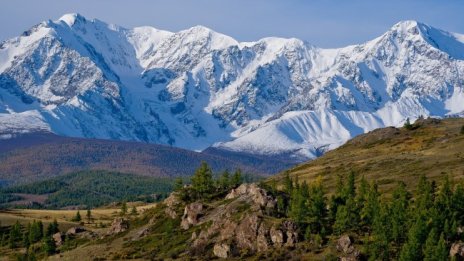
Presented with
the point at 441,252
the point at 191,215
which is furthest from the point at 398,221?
the point at 191,215

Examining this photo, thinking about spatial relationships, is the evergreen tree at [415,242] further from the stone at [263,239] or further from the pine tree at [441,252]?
the stone at [263,239]

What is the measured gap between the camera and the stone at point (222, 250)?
162625 millimetres

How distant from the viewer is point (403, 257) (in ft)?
447

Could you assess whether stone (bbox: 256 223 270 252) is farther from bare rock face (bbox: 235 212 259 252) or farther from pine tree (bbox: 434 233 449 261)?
pine tree (bbox: 434 233 449 261)

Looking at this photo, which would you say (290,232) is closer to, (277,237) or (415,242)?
(277,237)

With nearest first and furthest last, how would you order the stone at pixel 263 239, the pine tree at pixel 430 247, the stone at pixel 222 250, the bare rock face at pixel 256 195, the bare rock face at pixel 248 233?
the pine tree at pixel 430 247 → the stone at pixel 263 239 → the stone at pixel 222 250 → the bare rock face at pixel 248 233 → the bare rock face at pixel 256 195

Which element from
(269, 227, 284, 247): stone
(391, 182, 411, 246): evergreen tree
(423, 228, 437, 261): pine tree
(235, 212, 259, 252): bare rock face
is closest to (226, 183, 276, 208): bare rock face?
(235, 212, 259, 252): bare rock face

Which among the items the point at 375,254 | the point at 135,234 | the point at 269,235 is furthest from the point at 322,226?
the point at 135,234

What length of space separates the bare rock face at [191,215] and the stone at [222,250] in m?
23.0

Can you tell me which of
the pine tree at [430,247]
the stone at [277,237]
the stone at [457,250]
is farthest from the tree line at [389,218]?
the stone at [277,237]

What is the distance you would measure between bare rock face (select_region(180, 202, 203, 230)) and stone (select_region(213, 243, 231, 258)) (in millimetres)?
22976

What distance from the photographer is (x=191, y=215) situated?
621ft

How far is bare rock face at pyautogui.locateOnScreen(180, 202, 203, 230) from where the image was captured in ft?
616

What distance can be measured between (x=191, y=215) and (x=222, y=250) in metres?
27.1
